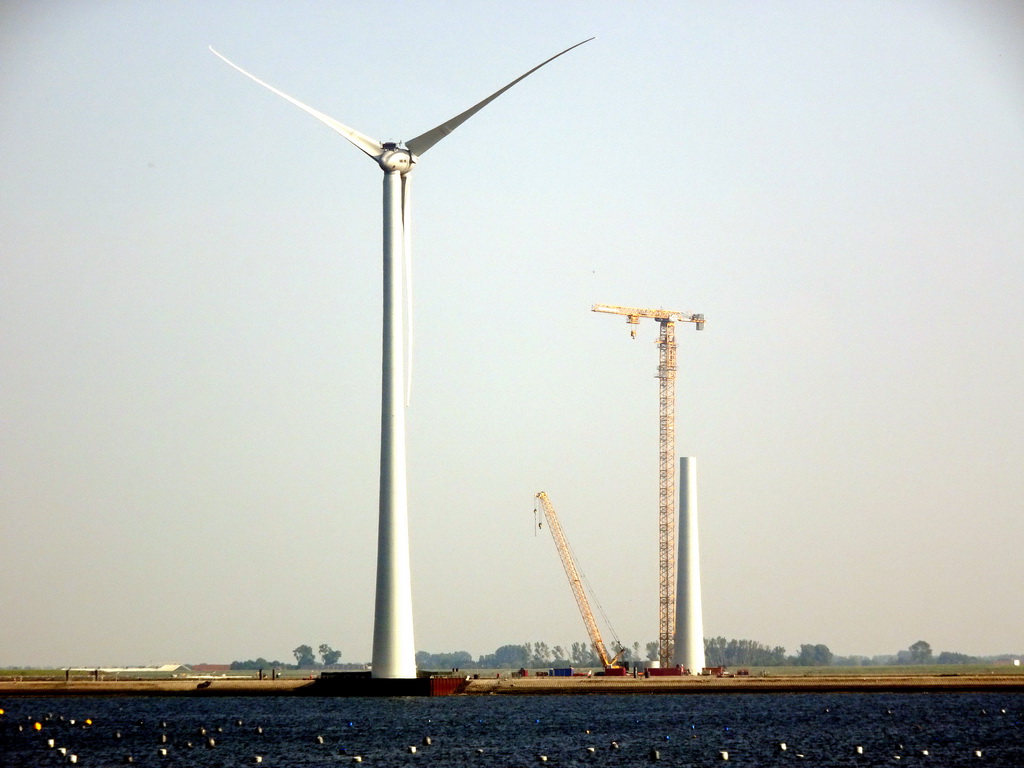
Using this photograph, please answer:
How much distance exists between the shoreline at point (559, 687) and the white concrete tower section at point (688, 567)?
8567 millimetres

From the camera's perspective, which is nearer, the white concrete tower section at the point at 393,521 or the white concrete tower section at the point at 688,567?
the white concrete tower section at the point at 393,521

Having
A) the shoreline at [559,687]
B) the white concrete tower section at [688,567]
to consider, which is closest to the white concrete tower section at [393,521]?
the shoreline at [559,687]

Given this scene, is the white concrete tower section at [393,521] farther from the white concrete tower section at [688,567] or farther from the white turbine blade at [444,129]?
the white concrete tower section at [688,567]

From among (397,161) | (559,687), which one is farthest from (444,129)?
(559,687)

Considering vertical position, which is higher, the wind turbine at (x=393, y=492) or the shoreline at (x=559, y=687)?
the wind turbine at (x=393, y=492)

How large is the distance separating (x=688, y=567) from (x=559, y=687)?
25439mm

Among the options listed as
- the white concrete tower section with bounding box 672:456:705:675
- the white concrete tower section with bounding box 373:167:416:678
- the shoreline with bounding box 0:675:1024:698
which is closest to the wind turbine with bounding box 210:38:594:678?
the white concrete tower section with bounding box 373:167:416:678

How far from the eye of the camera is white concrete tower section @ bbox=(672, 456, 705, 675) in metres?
188

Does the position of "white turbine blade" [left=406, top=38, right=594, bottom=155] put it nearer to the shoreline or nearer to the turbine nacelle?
the turbine nacelle

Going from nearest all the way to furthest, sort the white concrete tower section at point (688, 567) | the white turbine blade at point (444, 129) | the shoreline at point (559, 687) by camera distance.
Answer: the white turbine blade at point (444, 129)
the shoreline at point (559, 687)
the white concrete tower section at point (688, 567)

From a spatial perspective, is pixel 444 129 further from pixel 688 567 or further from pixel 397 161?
pixel 688 567

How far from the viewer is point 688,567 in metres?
189

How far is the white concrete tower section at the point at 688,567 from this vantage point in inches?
7407

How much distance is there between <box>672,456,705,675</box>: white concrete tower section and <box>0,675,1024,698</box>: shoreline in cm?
857
